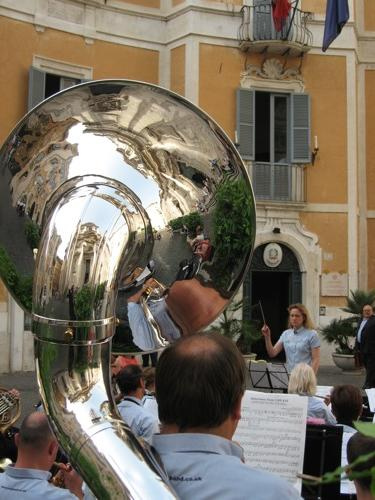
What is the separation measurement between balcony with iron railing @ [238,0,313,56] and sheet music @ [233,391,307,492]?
40.1ft

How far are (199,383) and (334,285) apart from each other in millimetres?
13131

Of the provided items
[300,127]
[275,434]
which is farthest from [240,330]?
[275,434]

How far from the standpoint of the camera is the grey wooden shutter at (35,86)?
12352 millimetres

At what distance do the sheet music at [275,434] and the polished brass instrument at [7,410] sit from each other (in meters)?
1.29

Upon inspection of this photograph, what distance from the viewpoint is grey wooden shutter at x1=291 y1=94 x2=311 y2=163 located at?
14.3 metres

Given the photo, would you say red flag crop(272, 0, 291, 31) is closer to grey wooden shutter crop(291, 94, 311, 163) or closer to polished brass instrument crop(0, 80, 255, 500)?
grey wooden shutter crop(291, 94, 311, 163)

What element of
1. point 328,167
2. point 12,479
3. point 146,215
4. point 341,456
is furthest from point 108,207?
point 328,167

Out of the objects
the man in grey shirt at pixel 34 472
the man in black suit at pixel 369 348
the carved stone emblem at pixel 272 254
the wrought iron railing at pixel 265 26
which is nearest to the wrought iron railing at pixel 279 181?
the carved stone emblem at pixel 272 254

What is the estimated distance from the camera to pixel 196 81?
13.8 meters

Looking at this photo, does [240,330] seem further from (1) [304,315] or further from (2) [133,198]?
(2) [133,198]

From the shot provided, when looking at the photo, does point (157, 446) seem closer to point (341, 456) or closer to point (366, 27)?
point (341, 456)

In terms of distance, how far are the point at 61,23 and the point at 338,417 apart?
11239mm

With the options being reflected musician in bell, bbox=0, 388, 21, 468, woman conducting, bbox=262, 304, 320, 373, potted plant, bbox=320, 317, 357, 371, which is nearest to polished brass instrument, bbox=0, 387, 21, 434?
reflected musician in bell, bbox=0, 388, 21, 468

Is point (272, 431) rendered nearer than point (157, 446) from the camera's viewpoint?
No
